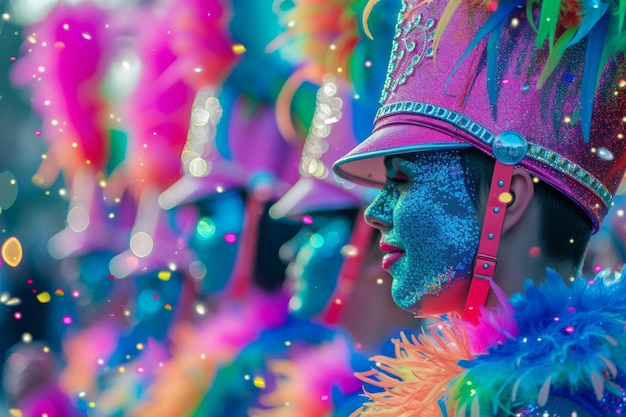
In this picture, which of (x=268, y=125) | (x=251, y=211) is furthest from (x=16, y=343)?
(x=268, y=125)

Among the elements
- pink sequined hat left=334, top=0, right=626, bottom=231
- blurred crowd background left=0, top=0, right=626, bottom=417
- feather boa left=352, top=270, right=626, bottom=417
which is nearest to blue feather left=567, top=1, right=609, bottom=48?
pink sequined hat left=334, top=0, right=626, bottom=231

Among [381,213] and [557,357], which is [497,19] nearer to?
[381,213]

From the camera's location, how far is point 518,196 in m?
1.24

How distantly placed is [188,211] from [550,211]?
5.20 feet

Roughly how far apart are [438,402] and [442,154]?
0.41 metres

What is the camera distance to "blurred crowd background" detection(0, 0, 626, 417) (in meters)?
2.25

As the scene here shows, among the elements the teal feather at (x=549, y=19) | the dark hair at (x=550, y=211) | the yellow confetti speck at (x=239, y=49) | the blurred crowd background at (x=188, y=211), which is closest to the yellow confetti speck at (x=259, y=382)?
the blurred crowd background at (x=188, y=211)

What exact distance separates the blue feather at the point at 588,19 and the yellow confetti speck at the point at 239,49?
57.0 inches

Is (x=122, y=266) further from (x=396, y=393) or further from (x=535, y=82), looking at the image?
(x=535, y=82)

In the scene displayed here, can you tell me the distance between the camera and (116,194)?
302 centimetres

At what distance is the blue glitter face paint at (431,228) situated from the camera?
1.25 metres

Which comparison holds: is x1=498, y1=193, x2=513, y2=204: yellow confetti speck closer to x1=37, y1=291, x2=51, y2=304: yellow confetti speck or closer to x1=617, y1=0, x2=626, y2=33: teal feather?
x1=617, y1=0, x2=626, y2=33: teal feather

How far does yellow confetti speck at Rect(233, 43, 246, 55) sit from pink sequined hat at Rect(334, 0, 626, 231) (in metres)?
1.26

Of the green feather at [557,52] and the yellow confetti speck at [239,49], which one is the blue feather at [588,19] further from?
the yellow confetti speck at [239,49]
